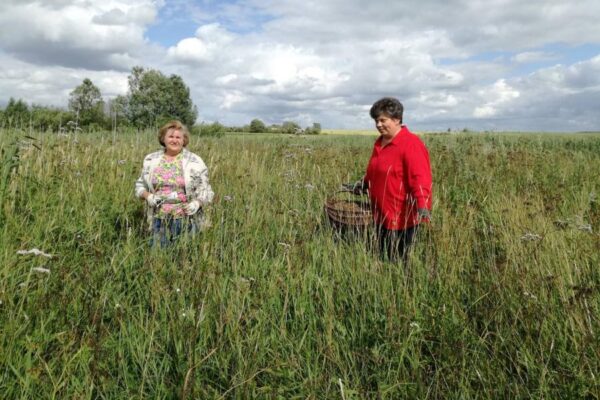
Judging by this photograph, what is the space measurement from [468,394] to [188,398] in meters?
1.24

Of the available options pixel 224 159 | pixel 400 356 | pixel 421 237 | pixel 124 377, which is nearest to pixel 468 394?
pixel 400 356

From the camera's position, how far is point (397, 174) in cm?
357

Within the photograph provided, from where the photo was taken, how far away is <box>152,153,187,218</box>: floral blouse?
3.70m

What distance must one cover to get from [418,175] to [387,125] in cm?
54

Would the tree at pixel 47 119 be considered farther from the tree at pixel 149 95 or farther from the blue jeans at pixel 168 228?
the tree at pixel 149 95

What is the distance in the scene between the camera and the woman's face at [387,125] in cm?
360

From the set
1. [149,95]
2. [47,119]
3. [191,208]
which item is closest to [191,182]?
[191,208]

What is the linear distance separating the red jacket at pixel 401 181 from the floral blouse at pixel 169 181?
1.80 m

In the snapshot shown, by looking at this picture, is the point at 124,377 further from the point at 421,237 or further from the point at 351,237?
the point at 421,237

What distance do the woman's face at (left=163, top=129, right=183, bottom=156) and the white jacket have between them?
0.31ft

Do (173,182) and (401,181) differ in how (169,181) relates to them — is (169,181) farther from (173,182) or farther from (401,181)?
(401,181)

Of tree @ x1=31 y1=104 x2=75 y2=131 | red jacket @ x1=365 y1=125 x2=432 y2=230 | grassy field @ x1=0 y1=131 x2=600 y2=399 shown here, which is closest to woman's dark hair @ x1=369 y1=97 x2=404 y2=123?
red jacket @ x1=365 y1=125 x2=432 y2=230

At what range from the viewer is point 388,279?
2.68 metres

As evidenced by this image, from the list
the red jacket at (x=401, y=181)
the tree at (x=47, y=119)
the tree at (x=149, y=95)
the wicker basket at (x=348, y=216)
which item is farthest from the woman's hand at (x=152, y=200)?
the tree at (x=149, y=95)
